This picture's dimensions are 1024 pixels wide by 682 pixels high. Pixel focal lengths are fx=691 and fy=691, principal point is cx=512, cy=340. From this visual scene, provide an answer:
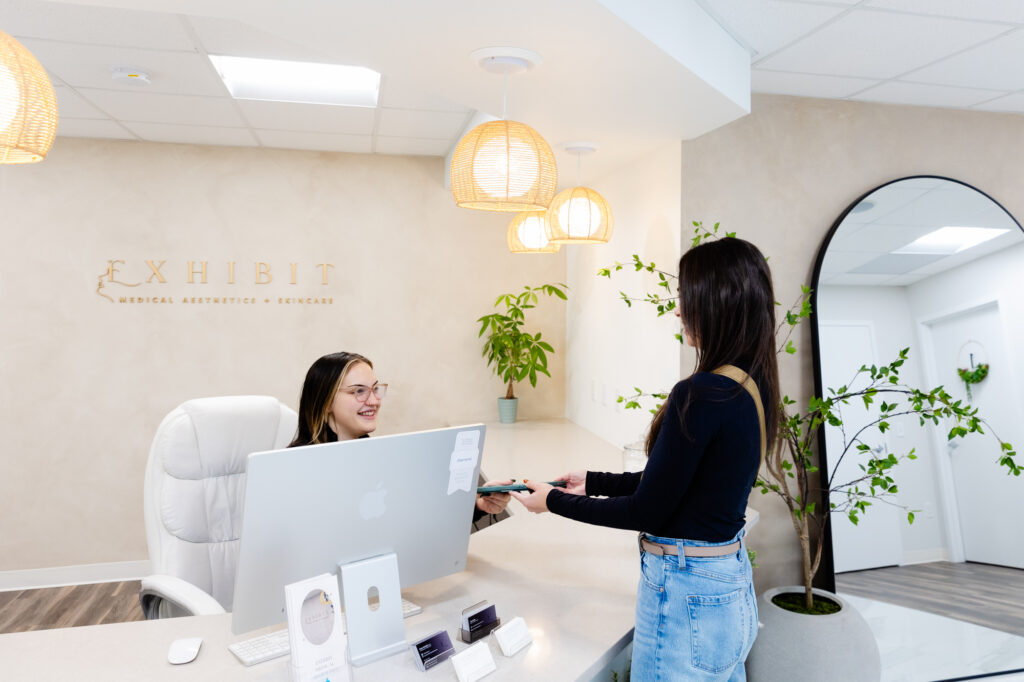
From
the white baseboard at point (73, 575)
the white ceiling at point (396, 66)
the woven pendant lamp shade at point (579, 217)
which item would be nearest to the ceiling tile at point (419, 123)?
the white ceiling at point (396, 66)

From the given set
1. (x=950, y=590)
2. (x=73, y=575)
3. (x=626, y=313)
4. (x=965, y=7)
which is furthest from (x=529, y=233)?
(x=73, y=575)

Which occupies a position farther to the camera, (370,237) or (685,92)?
(370,237)

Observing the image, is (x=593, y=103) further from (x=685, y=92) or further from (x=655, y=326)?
(x=655, y=326)

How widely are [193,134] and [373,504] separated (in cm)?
326

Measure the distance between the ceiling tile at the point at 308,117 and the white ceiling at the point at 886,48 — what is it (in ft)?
6.08

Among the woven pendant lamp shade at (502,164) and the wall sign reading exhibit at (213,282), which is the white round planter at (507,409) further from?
the woven pendant lamp shade at (502,164)

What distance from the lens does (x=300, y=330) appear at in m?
4.27

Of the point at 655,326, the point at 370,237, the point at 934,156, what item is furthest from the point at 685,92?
the point at 370,237

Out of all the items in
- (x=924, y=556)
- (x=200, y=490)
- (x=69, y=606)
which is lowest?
(x=69, y=606)

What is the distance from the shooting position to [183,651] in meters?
1.34

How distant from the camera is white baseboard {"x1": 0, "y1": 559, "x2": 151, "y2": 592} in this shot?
3945mm

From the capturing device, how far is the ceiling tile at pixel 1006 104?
308cm

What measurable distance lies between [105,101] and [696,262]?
124 inches

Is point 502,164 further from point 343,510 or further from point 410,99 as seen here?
point 410,99
